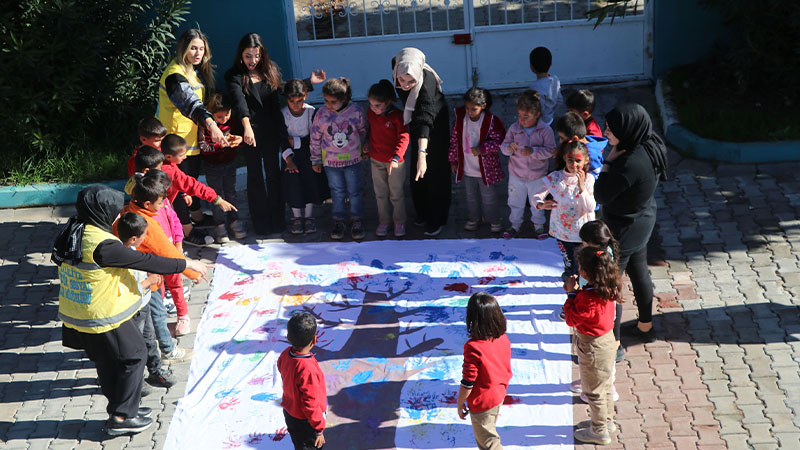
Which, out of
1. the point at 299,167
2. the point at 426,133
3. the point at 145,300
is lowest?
the point at 145,300

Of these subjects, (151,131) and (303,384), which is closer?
(303,384)

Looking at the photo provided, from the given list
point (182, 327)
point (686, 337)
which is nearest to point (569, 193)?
A: point (686, 337)

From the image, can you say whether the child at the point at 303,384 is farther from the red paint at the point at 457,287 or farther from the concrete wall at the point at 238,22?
the concrete wall at the point at 238,22

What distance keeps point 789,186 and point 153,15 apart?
674 centimetres

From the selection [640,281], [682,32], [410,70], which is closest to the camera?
[640,281]

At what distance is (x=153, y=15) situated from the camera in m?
9.28

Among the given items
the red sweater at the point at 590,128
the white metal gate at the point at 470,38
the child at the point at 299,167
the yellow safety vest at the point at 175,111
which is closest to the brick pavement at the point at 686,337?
the child at the point at 299,167

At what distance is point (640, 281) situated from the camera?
18.4 ft

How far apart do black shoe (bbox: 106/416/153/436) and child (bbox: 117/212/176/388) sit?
1.47 ft

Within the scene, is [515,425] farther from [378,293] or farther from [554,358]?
[378,293]

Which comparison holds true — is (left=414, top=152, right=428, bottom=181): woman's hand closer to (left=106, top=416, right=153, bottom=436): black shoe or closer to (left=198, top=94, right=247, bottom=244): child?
(left=198, top=94, right=247, bottom=244): child

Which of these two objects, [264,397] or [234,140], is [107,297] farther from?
[234,140]

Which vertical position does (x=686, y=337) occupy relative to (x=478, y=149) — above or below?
below

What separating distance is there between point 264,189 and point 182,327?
172 cm
